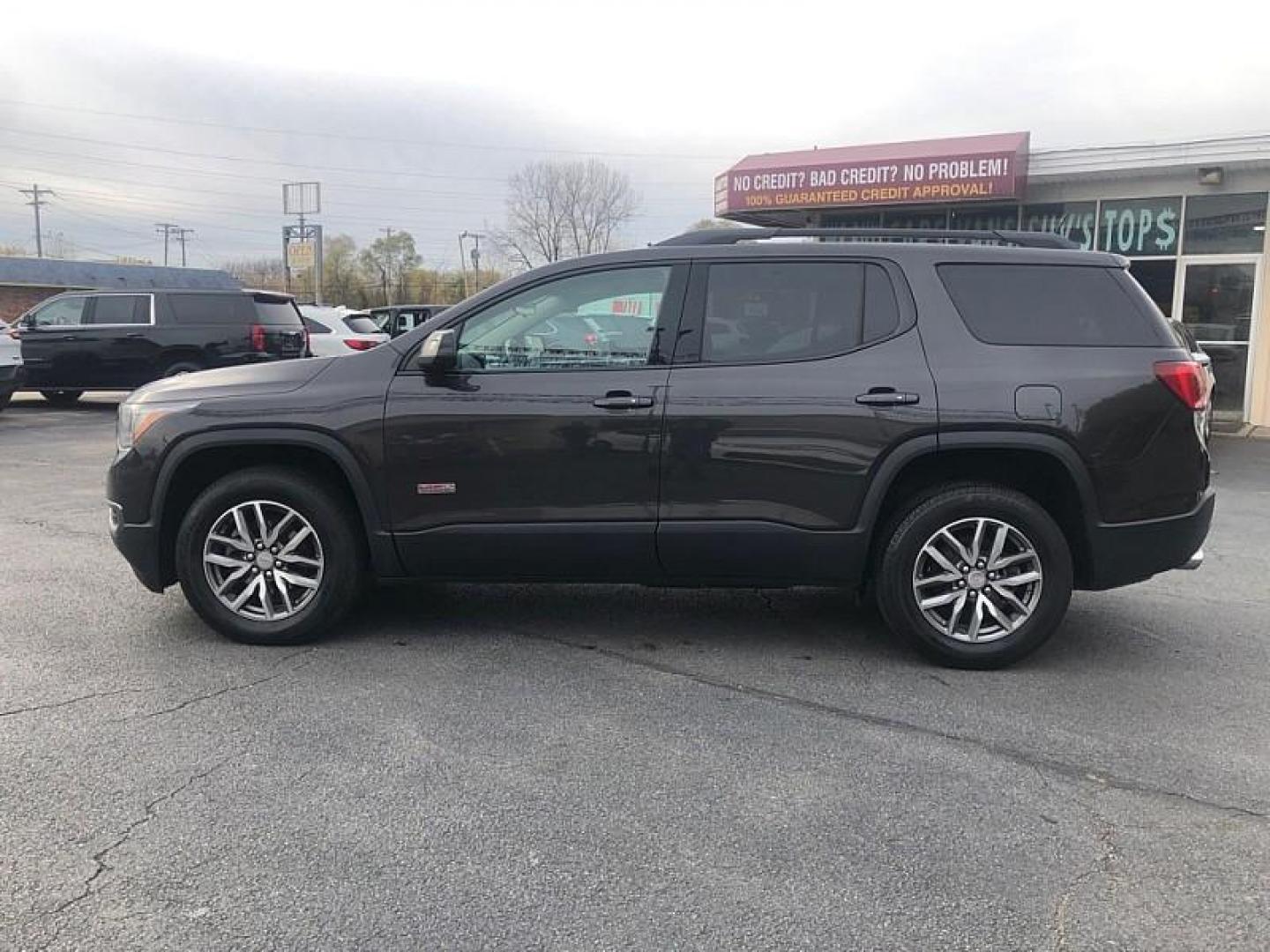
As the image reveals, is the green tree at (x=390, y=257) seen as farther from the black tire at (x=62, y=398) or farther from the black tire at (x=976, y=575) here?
the black tire at (x=976, y=575)

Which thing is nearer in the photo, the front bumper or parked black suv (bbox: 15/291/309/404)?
the front bumper

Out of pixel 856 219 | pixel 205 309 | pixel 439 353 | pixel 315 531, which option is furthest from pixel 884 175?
pixel 315 531

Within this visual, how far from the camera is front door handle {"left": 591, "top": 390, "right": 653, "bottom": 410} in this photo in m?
4.51

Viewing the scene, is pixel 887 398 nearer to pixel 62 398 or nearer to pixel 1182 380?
pixel 1182 380

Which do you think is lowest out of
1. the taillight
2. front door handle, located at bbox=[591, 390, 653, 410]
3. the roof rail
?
front door handle, located at bbox=[591, 390, 653, 410]

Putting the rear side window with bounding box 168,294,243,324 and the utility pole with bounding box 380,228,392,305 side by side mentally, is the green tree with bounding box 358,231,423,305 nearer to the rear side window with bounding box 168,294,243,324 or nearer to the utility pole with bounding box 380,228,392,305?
the utility pole with bounding box 380,228,392,305

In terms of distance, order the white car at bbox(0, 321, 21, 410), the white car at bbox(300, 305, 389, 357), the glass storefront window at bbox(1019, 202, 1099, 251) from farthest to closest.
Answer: the white car at bbox(300, 305, 389, 357) < the glass storefront window at bbox(1019, 202, 1099, 251) < the white car at bbox(0, 321, 21, 410)

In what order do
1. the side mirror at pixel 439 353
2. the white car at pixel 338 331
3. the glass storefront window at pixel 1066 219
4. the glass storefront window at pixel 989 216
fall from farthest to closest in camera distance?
the white car at pixel 338 331
the glass storefront window at pixel 989 216
the glass storefront window at pixel 1066 219
the side mirror at pixel 439 353

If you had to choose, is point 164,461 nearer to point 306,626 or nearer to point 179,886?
point 306,626

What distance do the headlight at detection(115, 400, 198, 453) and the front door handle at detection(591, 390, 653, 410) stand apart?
Answer: 1832 millimetres

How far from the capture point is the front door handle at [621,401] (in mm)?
4512

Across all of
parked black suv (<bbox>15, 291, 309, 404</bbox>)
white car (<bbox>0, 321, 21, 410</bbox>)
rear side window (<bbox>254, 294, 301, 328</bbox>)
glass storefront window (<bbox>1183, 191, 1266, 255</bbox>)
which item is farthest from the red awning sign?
white car (<bbox>0, 321, 21, 410</bbox>)

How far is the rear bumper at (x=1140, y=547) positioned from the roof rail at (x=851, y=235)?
52.4 inches

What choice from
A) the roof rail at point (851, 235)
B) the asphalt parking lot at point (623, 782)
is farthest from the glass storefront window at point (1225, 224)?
the roof rail at point (851, 235)
